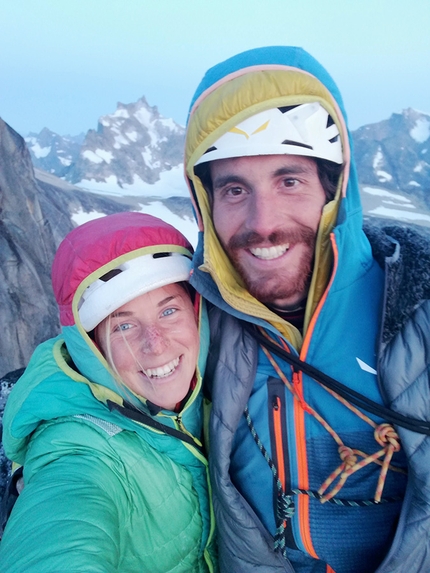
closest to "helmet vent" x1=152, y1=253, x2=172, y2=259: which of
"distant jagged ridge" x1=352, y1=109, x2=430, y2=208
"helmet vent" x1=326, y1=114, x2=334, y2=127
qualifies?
"helmet vent" x1=326, y1=114, x2=334, y2=127

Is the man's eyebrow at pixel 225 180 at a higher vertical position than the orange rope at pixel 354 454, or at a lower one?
higher

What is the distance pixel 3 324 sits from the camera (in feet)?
44.0

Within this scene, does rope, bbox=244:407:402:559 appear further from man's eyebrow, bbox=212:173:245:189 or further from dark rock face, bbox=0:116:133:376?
dark rock face, bbox=0:116:133:376

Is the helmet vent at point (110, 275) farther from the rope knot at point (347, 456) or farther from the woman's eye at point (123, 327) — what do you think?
the rope knot at point (347, 456)

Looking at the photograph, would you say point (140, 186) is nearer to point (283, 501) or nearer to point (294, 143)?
point (294, 143)

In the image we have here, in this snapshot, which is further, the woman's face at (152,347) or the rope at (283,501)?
the woman's face at (152,347)

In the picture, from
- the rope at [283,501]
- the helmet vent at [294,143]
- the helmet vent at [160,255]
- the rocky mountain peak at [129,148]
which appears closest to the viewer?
the rope at [283,501]

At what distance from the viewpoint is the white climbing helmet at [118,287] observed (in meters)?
2.33

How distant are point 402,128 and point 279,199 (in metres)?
164

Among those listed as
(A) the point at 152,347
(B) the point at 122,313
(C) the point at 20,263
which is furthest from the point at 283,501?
(C) the point at 20,263

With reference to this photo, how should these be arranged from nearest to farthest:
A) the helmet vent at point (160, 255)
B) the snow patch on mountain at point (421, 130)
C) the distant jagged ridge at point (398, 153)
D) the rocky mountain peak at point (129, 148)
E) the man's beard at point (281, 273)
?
1. the man's beard at point (281, 273)
2. the helmet vent at point (160, 255)
3. the distant jagged ridge at point (398, 153)
4. the rocky mountain peak at point (129, 148)
5. the snow patch on mountain at point (421, 130)

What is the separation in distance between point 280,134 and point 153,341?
1438 millimetres

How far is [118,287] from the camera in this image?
2.34m

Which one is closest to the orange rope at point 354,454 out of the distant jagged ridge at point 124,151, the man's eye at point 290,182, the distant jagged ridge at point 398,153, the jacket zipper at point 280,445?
the jacket zipper at point 280,445
